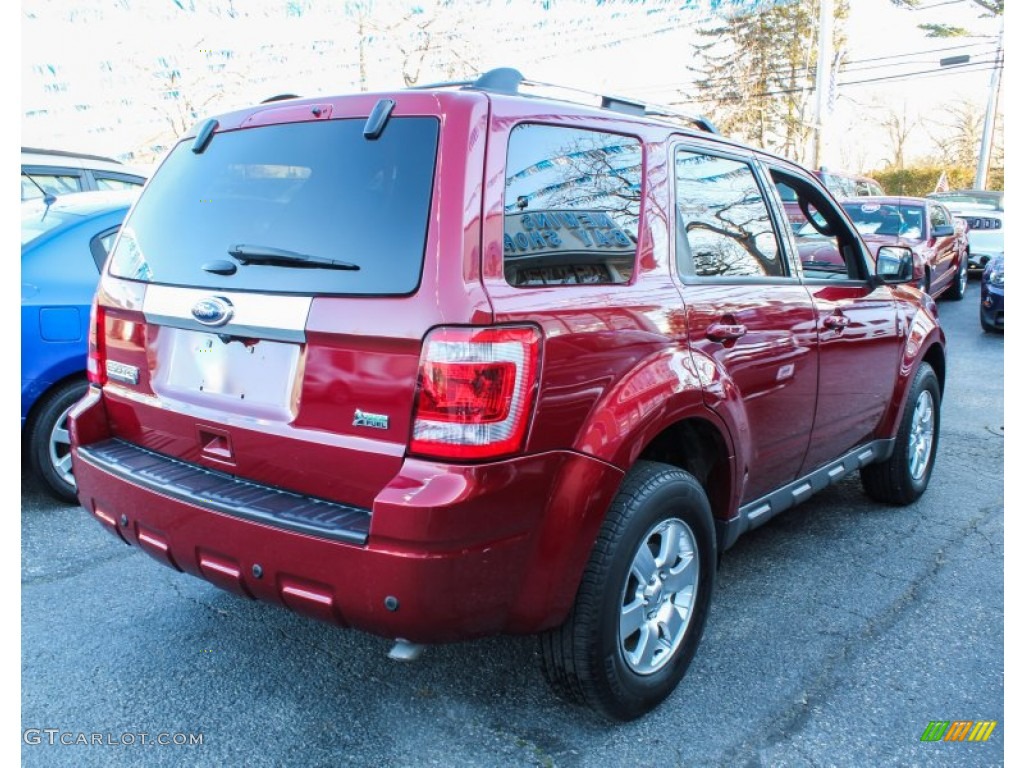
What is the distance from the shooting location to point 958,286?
536 inches

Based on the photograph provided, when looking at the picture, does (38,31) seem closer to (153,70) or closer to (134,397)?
(153,70)

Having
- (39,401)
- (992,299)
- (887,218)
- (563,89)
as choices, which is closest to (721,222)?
(563,89)

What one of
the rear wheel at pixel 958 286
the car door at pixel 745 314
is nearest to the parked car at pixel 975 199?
the rear wheel at pixel 958 286

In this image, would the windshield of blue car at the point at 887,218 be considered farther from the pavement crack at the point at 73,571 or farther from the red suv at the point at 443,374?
the pavement crack at the point at 73,571

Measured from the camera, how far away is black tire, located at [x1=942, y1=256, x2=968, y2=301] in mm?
13424

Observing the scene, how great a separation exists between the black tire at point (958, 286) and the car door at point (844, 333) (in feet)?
35.0

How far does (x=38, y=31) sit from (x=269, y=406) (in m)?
18.7

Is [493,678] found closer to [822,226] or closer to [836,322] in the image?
[836,322]

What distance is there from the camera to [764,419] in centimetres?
310

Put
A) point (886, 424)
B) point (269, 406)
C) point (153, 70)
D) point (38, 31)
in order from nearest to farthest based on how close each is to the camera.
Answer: point (269, 406), point (886, 424), point (38, 31), point (153, 70)

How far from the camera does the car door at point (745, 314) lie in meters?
2.78

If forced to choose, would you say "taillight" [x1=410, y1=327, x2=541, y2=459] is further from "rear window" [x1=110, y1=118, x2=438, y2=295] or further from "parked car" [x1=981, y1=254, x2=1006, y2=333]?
"parked car" [x1=981, y1=254, x2=1006, y2=333]

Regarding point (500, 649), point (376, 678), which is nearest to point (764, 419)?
point (500, 649)

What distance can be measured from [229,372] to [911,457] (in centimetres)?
369
